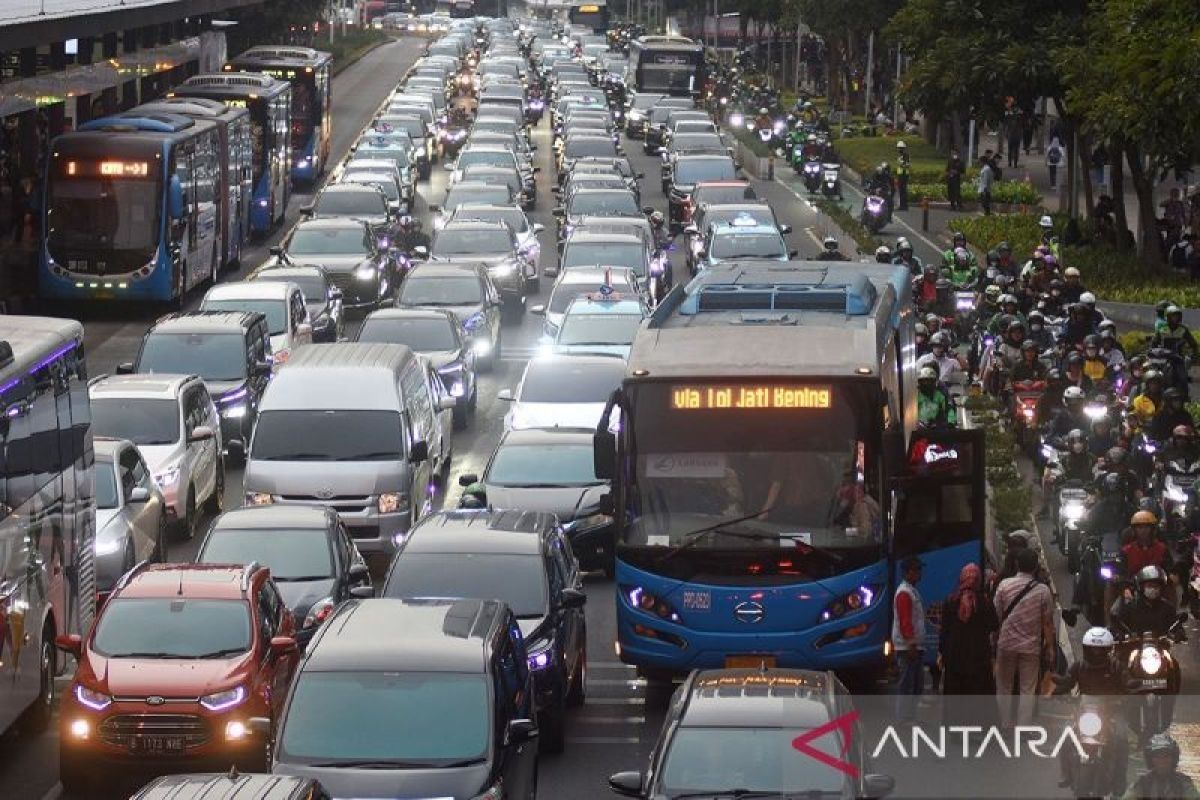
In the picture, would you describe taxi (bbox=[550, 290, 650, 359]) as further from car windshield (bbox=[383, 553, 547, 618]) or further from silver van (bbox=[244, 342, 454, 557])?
car windshield (bbox=[383, 553, 547, 618])

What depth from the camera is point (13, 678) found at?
59.6 feet

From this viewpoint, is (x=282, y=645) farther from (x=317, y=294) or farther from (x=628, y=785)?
(x=317, y=294)

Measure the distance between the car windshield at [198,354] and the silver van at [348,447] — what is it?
4336 millimetres

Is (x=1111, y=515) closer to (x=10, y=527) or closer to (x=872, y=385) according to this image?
(x=872, y=385)

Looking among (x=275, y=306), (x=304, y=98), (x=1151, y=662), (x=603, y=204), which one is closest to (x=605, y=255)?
(x=275, y=306)

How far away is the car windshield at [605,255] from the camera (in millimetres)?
44094

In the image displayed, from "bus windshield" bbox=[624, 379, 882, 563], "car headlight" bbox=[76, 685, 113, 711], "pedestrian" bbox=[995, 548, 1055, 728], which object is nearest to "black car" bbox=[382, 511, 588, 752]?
"bus windshield" bbox=[624, 379, 882, 563]

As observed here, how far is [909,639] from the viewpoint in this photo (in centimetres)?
1853

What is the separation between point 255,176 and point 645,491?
40.5 m

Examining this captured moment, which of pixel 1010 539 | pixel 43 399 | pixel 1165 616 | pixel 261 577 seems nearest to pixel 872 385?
pixel 1010 539

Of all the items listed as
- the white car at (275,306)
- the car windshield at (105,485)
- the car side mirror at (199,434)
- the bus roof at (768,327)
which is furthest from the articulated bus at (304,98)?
the bus roof at (768,327)

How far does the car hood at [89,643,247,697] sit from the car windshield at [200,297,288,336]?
18.7 metres

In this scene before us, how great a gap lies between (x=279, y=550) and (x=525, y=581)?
293 centimetres

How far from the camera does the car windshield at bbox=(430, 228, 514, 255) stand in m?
46.9
